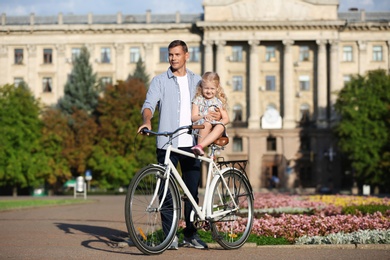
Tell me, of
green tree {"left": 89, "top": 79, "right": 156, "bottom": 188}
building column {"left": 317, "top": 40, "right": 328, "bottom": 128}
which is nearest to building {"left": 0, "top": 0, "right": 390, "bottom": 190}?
building column {"left": 317, "top": 40, "right": 328, "bottom": 128}

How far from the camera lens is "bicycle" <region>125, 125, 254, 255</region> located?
10500 mm

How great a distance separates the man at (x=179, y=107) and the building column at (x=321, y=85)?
65326 mm

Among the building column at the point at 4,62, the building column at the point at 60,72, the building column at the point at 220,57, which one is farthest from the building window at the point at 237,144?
the building column at the point at 4,62

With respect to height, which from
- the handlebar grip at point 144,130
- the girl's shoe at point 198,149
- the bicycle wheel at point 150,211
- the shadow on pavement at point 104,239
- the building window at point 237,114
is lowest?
the shadow on pavement at point 104,239

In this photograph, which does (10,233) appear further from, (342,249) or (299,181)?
(299,181)

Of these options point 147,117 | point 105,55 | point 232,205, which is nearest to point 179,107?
point 147,117

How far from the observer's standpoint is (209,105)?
1202 centimetres

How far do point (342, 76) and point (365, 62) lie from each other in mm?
2384

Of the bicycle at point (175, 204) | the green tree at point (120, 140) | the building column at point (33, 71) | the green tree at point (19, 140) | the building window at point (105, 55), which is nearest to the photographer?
the bicycle at point (175, 204)

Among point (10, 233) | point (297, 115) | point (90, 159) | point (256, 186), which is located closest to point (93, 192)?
point (90, 159)

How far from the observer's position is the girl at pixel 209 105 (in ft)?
38.9

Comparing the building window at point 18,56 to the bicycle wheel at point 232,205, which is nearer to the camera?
the bicycle wheel at point 232,205

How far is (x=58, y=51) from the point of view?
268 ft

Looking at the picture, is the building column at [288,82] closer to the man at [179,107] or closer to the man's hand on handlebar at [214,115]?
the man at [179,107]
